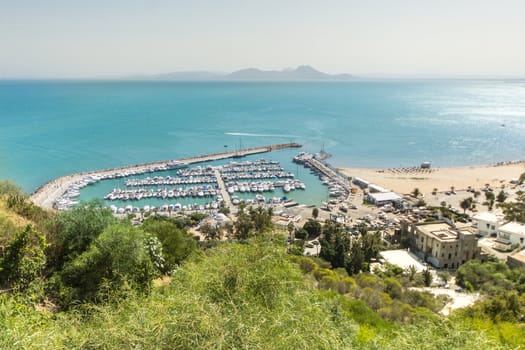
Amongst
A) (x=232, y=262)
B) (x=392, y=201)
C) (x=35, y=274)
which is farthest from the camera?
(x=392, y=201)

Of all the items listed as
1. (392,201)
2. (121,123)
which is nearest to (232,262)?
(392,201)

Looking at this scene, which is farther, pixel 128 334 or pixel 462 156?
pixel 462 156

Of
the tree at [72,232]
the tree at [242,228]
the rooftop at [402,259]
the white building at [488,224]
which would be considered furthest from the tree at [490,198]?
the tree at [72,232]

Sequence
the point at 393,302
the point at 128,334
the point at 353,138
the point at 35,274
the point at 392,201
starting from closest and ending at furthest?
the point at 128,334, the point at 35,274, the point at 393,302, the point at 392,201, the point at 353,138

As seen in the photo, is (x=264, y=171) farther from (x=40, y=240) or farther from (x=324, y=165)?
(x=40, y=240)

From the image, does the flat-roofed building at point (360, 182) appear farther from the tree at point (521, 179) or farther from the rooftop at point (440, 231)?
the tree at point (521, 179)

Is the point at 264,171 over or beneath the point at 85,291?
beneath

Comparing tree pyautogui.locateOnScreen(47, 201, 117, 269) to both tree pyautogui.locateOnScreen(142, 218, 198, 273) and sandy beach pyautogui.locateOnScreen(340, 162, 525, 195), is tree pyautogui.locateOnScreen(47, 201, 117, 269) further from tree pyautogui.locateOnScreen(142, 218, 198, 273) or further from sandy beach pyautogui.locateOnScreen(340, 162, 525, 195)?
sandy beach pyautogui.locateOnScreen(340, 162, 525, 195)
